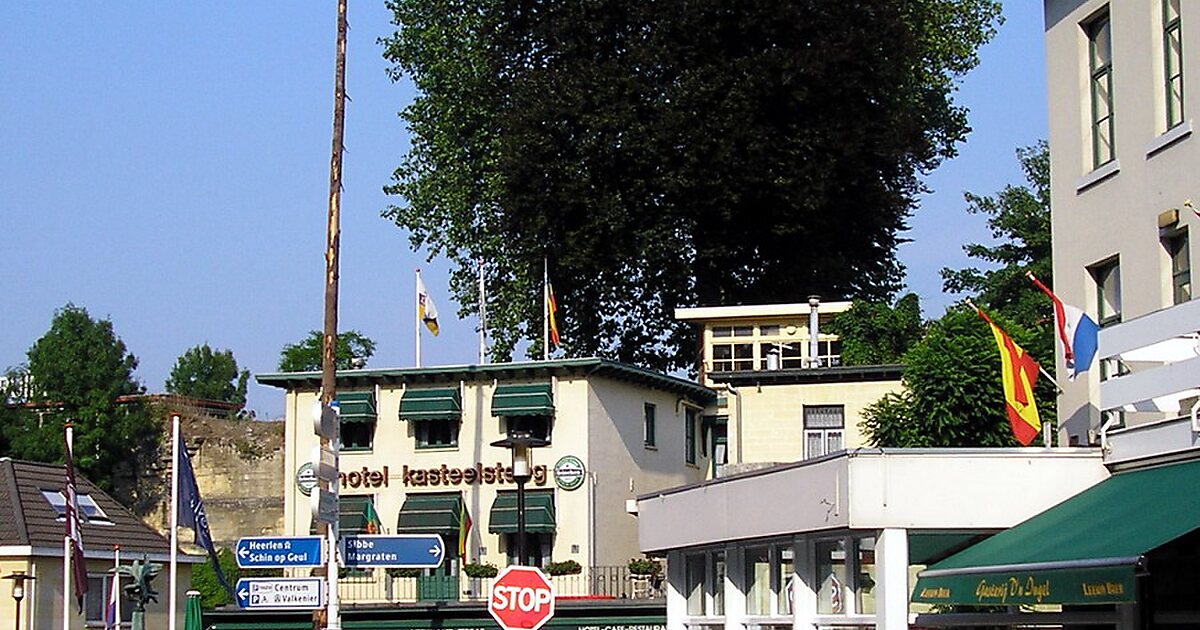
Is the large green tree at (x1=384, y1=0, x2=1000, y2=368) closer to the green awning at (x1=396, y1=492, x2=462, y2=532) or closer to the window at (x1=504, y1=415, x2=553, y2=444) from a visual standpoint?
the window at (x1=504, y1=415, x2=553, y2=444)

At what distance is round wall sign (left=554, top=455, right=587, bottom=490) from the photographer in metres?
45.6

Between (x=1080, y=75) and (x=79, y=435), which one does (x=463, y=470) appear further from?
(x=79, y=435)

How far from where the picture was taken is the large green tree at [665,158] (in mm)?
50812

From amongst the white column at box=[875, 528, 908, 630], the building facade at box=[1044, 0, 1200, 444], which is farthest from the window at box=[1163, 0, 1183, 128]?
the white column at box=[875, 528, 908, 630]

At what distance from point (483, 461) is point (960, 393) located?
1443 centimetres

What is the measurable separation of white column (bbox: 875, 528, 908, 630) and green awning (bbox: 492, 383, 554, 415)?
2752cm

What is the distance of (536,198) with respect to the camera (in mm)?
52250

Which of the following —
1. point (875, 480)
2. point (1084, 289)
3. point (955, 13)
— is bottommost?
point (875, 480)

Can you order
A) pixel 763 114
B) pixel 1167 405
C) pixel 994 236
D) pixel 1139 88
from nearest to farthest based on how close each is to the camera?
pixel 1167 405
pixel 1139 88
pixel 763 114
pixel 994 236

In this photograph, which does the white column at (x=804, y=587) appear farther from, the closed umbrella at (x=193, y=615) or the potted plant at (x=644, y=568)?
the potted plant at (x=644, y=568)

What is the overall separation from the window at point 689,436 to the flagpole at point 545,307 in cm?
422

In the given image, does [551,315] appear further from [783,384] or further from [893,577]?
[893,577]

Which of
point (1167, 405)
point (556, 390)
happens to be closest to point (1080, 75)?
point (1167, 405)

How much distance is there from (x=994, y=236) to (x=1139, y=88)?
1831 inches
